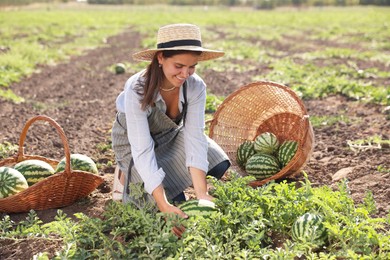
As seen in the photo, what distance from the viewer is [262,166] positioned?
A: 18.3 ft

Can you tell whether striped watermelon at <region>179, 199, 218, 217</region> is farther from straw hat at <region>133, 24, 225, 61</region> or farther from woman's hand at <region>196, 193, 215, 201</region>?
straw hat at <region>133, 24, 225, 61</region>

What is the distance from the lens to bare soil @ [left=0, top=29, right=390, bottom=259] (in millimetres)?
4996

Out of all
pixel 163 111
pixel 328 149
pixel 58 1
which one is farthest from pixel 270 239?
pixel 58 1

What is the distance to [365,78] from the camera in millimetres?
12242

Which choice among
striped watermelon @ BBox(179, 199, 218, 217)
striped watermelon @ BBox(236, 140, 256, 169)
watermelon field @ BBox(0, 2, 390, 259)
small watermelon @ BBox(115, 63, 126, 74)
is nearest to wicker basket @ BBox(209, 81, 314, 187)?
striped watermelon @ BBox(236, 140, 256, 169)

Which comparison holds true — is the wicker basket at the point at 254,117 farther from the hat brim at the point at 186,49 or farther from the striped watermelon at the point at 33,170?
the striped watermelon at the point at 33,170

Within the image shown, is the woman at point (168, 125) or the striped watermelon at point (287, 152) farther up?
the woman at point (168, 125)

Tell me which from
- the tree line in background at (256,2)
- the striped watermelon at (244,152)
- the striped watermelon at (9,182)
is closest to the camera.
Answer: the striped watermelon at (9,182)

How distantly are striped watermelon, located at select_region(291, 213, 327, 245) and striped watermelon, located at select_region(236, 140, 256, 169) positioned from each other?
7.65 feet

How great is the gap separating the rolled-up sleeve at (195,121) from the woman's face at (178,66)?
0.43m

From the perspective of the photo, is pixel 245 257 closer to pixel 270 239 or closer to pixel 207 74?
pixel 270 239

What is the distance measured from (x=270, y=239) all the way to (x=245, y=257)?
2.14 feet

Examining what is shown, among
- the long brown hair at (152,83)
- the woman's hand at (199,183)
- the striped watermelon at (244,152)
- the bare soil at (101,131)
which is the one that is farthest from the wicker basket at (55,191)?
the striped watermelon at (244,152)

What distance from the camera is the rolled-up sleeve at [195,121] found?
456 cm
